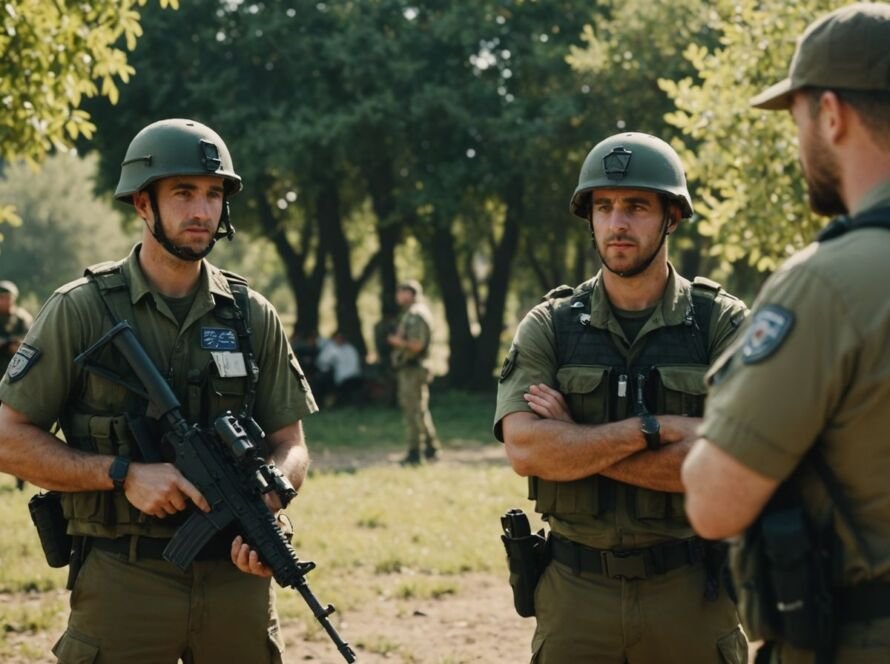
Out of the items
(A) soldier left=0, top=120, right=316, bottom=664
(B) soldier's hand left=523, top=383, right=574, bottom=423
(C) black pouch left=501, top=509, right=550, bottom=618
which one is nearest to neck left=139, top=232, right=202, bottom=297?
(A) soldier left=0, top=120, right=316, bottom=664

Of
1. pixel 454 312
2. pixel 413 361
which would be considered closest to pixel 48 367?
pixel 413 361

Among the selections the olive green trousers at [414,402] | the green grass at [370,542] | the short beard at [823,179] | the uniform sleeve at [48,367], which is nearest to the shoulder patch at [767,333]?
the short beard at [823,179]

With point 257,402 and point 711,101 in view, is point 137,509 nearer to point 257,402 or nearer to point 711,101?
point 257,402

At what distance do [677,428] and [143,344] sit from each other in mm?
1770

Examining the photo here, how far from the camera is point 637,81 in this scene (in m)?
21.8

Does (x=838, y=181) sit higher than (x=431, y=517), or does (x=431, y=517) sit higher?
(x=838, y=181)

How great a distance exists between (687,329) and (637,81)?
18.6 m

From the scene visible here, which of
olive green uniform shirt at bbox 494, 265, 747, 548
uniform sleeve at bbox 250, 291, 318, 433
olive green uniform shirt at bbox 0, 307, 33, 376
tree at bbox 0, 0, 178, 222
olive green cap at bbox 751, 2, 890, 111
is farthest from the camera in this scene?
olive green uniform shirt at bbox 0, 307, 33, 376

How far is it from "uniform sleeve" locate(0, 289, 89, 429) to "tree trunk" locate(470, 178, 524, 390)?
22.6 metres

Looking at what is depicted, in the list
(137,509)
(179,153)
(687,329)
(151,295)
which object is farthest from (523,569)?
(179,153)

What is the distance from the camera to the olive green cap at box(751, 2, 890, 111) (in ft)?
8.16

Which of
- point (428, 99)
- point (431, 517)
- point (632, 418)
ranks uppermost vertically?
point (428, 99)

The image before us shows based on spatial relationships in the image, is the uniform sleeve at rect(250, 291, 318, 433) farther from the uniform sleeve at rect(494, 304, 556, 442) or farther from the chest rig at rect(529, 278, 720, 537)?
the chest rig at rect(529, 278, 720, 537)

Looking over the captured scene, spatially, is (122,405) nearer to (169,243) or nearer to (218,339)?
(218,339)
